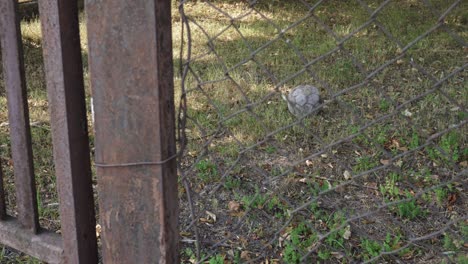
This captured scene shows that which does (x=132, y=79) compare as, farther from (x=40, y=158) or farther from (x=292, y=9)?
(x=292, y=9)

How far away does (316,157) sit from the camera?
371cm

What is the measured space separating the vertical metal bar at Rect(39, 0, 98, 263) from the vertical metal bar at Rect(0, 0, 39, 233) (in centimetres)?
14

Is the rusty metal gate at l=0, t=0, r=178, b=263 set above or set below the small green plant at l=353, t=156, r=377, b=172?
above

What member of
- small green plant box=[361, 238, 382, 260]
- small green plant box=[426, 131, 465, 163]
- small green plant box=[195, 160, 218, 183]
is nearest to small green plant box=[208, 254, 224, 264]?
small green plant box=[361, 238, 382, 260]

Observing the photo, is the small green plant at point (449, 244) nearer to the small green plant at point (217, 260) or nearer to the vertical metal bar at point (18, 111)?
the small green plant at point (217, 260)

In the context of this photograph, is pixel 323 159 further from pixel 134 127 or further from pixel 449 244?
pixel 134 127

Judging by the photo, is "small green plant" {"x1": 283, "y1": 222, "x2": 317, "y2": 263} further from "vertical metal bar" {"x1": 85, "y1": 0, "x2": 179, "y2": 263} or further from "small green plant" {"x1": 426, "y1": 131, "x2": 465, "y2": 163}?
"vertical metal bar" {"x1": 85, "y1": 0, "x2": 179, "y2": 263}

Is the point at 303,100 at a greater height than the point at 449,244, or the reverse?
the point at 303,100

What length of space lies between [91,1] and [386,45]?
4641 millimetres

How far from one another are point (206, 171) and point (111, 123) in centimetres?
216

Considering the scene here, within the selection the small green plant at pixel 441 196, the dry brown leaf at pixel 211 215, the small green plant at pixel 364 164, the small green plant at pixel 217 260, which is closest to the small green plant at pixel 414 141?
the small green plant at pixel 364 164

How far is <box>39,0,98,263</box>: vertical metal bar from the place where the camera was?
60.2 inches

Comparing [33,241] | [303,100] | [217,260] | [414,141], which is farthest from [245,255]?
[303,100]

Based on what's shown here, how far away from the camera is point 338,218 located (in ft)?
9.97
